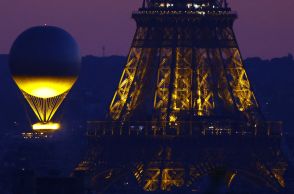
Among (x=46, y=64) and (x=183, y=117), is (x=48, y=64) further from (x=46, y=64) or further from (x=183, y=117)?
(x=183, y=117)

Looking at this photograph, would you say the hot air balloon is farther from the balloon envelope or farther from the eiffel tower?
the eiffel tower

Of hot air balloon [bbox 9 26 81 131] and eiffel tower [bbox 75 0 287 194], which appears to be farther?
eiffel tower [bbox 75 0 287 194]

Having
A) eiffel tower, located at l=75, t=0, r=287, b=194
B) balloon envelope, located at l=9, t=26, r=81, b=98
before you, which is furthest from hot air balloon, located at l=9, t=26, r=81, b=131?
eiffel tower, located at l=75, t=0, r=287, b=194

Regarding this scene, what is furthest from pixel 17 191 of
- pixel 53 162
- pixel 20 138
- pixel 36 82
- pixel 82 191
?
pixel 20 138

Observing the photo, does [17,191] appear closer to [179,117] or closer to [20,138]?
[179,117]

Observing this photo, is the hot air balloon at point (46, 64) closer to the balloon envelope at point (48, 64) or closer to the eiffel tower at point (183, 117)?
the balloon envelope at point (48, 64)

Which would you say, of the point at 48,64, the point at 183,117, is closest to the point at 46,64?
the point at 48,64
